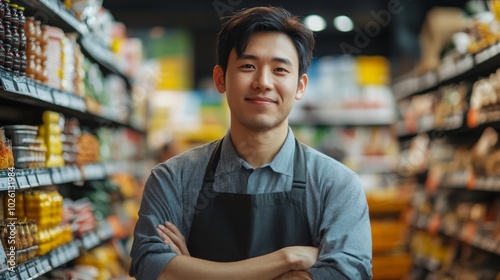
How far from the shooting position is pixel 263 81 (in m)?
2.39

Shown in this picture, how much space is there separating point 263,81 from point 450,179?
158 inches

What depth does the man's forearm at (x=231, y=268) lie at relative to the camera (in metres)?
2.31

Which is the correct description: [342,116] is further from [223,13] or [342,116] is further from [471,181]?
[471,181]

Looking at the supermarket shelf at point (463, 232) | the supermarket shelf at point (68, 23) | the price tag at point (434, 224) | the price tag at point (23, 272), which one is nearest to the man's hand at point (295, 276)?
the price tag at point (23, 272)

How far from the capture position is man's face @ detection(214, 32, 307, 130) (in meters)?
2.40

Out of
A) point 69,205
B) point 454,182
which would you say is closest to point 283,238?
point 69,205

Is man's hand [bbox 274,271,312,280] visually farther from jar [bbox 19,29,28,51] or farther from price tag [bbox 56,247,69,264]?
price tag [bbox 56,247,69,264]

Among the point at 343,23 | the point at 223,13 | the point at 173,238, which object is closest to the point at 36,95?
the point at 173,238

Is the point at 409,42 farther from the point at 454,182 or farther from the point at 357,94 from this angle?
the point at 454,182

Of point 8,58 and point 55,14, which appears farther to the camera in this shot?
point 55,14

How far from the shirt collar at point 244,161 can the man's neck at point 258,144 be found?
0.02 m

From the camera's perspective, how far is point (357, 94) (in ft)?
31.4

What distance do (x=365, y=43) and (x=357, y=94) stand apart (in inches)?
49.8

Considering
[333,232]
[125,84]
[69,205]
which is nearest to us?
[333,232]
